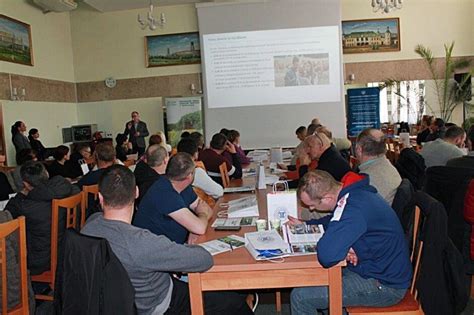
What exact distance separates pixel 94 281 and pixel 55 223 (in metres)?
1.55

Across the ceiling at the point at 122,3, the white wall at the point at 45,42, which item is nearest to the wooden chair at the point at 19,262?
the white wall at the point at 45,42

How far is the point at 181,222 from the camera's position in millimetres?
2596

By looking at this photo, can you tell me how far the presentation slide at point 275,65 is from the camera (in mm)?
10078

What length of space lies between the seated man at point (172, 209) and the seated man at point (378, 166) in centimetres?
119

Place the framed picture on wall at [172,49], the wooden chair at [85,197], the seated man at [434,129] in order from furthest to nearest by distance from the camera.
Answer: the framed picture on wall at [172,49] → the seated man at [434,129] → the wooden chair at [85,197]

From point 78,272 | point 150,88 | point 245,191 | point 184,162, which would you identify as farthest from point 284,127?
point 78,272

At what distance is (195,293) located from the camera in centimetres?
215

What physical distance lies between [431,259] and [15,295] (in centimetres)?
219

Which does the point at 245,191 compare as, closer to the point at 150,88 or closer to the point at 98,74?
the point at 150,88

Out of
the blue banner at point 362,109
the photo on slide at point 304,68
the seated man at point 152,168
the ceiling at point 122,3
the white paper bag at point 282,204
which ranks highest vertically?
the ceiling at point 122,3

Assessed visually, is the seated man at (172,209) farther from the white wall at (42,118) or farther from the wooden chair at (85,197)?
the white wall at (42,118)

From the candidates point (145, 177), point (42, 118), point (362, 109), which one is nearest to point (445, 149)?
point (145, 177)

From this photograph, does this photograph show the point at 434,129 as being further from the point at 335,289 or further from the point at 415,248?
the point at 335,289

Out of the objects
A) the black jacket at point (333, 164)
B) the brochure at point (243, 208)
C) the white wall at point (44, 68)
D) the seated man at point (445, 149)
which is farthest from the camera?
the white wall at point (44, 68)
